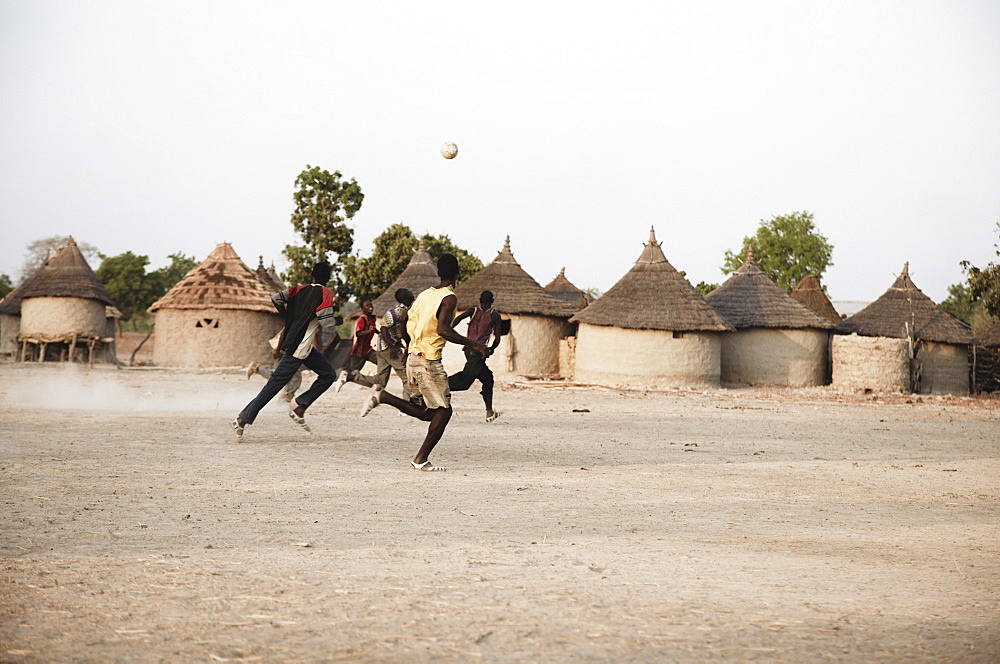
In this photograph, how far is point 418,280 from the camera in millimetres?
30344

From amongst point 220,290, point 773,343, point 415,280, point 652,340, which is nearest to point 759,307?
point 773,343

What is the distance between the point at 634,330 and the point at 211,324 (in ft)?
42.9

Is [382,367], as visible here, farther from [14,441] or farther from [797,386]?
[797,386]

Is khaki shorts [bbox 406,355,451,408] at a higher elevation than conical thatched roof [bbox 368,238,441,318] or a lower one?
lower

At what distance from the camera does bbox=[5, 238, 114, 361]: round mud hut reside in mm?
29469

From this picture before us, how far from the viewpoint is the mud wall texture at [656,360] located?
23375 millimetres

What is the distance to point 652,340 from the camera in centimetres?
2353

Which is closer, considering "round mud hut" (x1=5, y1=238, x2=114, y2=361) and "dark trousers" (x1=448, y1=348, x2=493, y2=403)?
"dark trousers" (x1=448, y1=348, x2=493, y2=403)

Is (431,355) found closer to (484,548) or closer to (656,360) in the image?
(484,548)

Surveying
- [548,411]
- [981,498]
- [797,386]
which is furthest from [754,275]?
[981,498]

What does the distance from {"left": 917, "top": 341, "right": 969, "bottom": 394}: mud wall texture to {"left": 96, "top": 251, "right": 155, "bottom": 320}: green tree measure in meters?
38.8

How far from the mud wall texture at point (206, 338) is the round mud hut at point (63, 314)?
251 cm

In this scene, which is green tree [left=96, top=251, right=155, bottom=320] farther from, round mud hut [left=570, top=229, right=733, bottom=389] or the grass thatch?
round mud hut [left=570, top=229, right=733, bottom=389]

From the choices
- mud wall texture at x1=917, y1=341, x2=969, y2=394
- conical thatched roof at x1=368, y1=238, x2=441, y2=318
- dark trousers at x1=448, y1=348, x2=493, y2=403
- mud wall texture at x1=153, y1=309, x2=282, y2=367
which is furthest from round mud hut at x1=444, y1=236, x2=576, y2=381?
dark trousers at x1=448, y1=348, x2=493, y2=403
